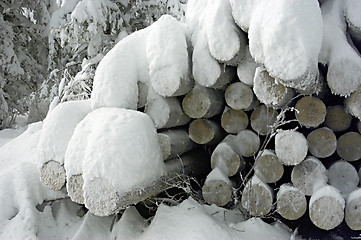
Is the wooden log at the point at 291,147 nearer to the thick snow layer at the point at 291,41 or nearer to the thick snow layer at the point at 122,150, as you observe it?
the thick snow layer at the point at 291,41

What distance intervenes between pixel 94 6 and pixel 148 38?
17.6 feet

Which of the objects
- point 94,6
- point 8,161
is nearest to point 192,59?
point 8,161

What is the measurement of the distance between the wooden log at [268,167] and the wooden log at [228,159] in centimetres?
20

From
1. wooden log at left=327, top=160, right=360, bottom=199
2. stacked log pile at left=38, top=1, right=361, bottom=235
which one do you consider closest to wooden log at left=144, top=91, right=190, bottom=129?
stacked log pile at left=38, top=1, right=361, bottom=235

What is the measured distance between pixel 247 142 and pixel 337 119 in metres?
0.80

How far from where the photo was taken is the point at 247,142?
11.5 feet

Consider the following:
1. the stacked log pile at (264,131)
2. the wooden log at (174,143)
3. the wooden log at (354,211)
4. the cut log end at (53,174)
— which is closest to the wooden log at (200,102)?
the stacked log pile at (264,131)

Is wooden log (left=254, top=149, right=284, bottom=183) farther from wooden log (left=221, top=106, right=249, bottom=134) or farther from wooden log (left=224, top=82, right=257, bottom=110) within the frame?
wooden log (left=224, top=82, right=257, bottom=110)

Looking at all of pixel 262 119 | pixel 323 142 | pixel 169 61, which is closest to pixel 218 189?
pixel 262 119

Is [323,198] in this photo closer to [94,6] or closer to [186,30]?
[186,30]

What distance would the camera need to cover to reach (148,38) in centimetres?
355

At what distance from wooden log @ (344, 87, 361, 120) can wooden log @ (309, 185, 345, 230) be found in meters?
0.62

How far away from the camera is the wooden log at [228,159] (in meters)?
3.45

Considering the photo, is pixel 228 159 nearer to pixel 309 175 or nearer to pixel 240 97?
pixel 240 97
